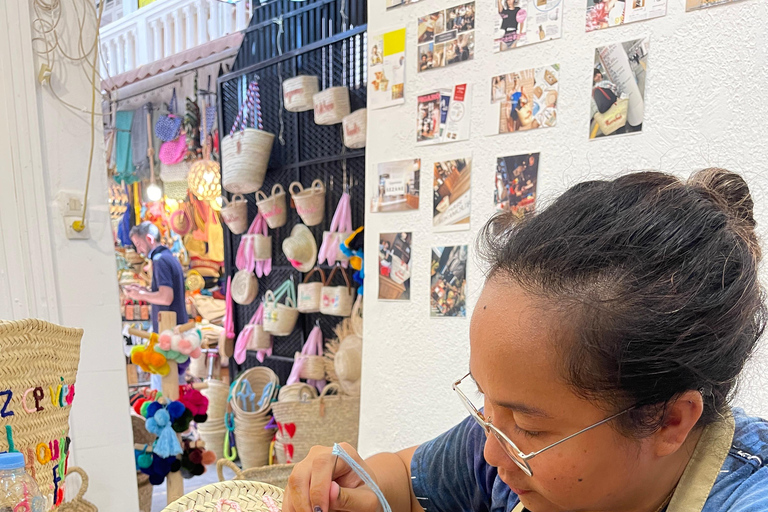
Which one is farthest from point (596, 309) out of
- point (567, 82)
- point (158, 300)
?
point (158, 300)

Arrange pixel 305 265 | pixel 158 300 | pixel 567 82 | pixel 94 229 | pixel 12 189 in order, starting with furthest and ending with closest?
pixel 158 300, pixel 305 265, pixel 94 229, pixel 12 189, pixel 567 82

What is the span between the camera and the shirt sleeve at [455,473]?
890 millimetres

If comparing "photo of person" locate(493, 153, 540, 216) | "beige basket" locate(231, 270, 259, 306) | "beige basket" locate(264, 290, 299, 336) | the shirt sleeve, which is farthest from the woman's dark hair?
"beige basket" locate(231, 270, 259, 306)

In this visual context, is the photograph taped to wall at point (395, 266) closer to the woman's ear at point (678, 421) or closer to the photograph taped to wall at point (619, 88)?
the photograph taped to wall at point (619, 88)

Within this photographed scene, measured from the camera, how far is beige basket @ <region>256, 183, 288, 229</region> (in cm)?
301

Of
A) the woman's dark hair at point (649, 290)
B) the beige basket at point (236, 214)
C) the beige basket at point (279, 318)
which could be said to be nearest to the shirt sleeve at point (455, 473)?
the woman's dark hair at point (649, 290)

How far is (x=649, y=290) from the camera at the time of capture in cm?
54

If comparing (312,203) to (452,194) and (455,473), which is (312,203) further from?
(455,473)

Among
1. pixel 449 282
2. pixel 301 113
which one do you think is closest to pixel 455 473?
pixel 449 282

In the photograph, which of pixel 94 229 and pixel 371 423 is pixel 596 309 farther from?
pixel 94 229

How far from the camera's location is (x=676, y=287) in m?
0.54

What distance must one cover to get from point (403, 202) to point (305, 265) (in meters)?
1.38

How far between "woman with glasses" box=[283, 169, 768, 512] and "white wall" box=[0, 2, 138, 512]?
1450mm

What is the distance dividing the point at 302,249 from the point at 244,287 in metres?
0.65
